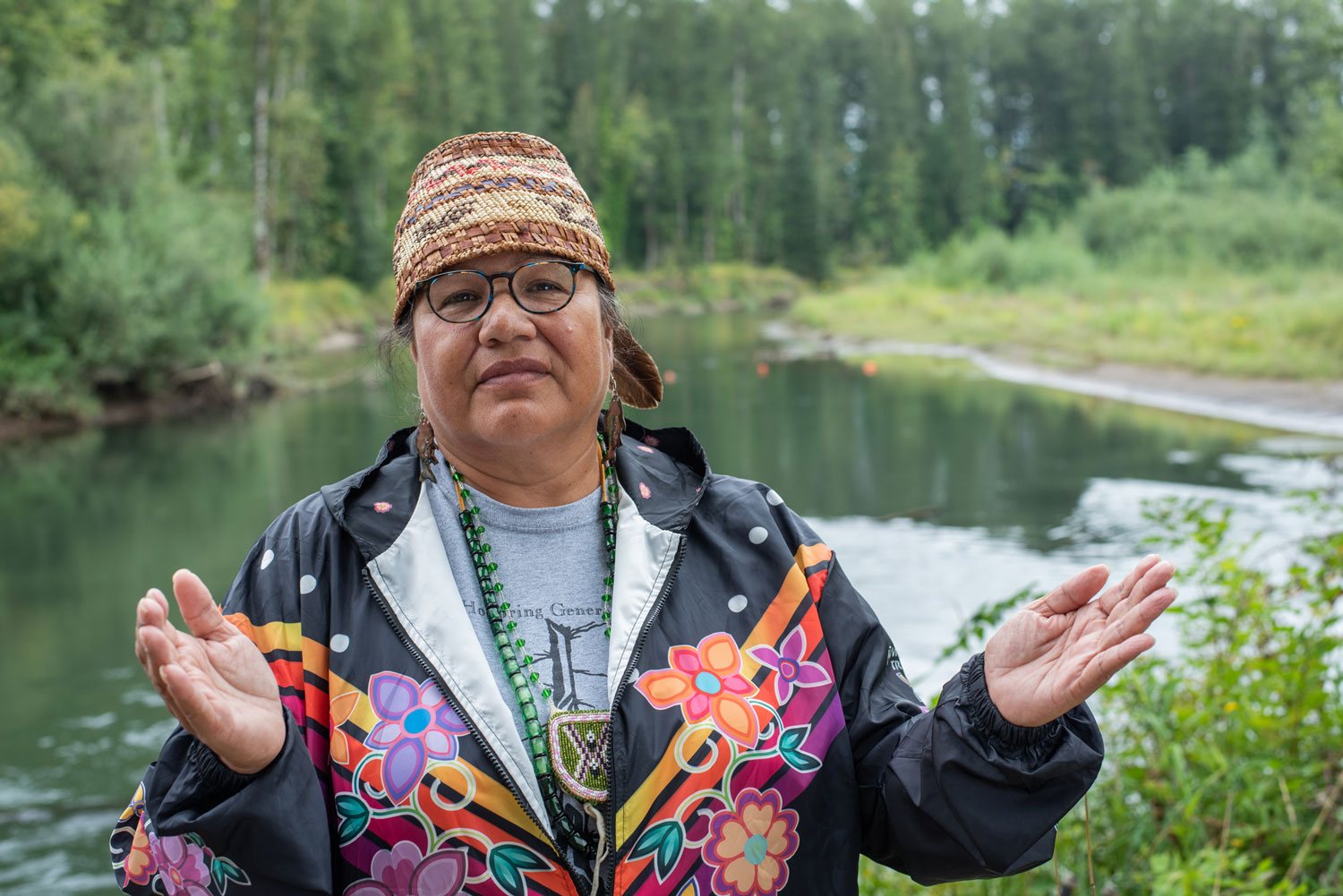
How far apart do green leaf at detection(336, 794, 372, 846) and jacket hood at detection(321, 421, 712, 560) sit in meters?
0.35

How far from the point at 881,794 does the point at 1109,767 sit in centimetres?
296

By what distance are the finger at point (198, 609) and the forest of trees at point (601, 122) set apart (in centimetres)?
1590

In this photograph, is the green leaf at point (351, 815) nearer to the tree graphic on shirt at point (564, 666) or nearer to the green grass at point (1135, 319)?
the tree graphic on shirt at point (564, 666)

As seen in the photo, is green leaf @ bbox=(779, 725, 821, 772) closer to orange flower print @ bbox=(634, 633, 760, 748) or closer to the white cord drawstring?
orange flower print @ bbox=(634, 633, 760, 748)

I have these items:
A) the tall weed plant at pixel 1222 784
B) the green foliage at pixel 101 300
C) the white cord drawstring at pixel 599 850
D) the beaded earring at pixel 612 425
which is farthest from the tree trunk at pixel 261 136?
the white cord drawstring at pixel 599 850

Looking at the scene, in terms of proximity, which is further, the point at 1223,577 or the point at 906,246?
the point at 906,246

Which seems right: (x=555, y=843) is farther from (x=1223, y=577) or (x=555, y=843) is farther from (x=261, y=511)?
(x=261, y=511)

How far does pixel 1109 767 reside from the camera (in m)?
4.33

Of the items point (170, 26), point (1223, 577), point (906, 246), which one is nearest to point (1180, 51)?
point (906, 246)

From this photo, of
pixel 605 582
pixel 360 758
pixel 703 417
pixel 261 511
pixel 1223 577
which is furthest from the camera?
pixel 703 417

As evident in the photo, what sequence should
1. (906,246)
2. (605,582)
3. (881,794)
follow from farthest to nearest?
(906,246) → (605,582) → (881,794)

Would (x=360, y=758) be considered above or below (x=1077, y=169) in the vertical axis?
below

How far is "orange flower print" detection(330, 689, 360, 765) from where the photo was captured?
1.62m

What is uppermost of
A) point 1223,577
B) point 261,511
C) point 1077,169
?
point 1077,169
